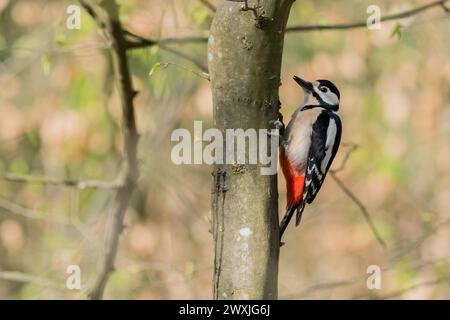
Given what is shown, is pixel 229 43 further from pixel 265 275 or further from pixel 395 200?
pixel 395 200

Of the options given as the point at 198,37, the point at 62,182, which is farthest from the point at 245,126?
the point at 62,182

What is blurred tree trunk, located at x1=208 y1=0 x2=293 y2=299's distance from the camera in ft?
7.89

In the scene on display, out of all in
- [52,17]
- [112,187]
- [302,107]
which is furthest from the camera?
[52,17]

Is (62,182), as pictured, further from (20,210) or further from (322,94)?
(322,94)

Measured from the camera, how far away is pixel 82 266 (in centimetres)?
540

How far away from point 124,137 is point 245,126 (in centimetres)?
136

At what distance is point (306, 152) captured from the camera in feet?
12.7

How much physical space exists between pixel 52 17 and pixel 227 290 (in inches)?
203

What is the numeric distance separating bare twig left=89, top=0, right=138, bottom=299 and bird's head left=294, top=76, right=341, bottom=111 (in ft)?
3.13

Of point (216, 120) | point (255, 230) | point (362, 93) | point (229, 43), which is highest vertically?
point (362, 93)

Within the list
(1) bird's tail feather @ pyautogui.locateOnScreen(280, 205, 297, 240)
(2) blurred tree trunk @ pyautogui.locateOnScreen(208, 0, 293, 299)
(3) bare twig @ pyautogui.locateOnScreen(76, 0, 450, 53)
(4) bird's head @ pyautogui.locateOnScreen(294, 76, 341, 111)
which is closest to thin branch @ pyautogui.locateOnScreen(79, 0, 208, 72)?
(3) bare twig @ pyautogui.locateOnScreen(76, 0, 450, 53)

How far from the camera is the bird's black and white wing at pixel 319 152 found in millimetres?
3900

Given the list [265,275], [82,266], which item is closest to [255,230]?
[265,275]

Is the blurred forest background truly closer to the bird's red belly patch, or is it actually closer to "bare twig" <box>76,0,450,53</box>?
"bare twig" <box>76,0,450,53</box>
